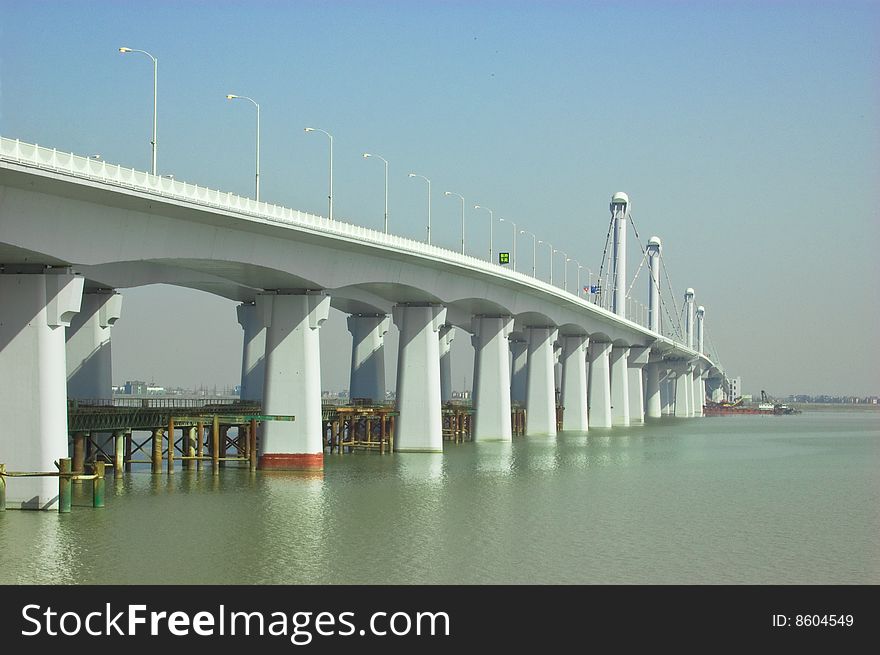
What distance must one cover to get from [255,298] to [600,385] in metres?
68.2

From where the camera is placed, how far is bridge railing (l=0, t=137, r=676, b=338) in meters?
41.7

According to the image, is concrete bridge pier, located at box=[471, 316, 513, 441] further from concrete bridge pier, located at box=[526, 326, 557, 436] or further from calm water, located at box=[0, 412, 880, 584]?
calm water, located at box=[0, 412, 880, 584]

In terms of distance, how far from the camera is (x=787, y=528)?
46000 mm

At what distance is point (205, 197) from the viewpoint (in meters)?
52.0

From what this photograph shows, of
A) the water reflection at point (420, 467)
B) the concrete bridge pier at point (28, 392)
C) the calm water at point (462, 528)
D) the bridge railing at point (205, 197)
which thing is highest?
the bridge railing at point (205, 197)

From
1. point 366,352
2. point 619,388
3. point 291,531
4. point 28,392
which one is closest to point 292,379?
point 28,392

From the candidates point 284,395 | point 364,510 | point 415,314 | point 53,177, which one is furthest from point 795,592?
point 415,314

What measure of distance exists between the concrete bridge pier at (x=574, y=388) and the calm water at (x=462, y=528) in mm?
46669

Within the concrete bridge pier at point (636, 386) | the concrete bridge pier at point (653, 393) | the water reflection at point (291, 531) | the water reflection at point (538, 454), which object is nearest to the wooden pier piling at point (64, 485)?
the water reflection at point (291, 531)

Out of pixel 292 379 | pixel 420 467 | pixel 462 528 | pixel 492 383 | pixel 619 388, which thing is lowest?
pixel 462 528

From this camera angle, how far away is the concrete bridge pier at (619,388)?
459 feet

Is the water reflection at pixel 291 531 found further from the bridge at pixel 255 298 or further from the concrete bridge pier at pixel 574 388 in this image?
the concrete bridge pier at pixel 574 388

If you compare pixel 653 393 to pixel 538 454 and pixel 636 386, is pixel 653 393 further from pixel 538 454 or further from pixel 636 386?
pixel 538 454

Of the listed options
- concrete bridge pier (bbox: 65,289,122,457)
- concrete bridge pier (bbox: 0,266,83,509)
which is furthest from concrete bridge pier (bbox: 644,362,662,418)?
concrete bridge pier (bbox: 0,266,83,509)
